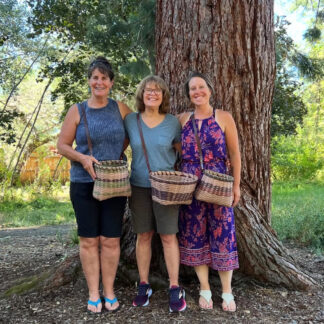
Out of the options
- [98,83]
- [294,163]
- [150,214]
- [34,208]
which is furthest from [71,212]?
[294,163]

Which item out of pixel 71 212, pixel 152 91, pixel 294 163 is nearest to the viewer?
pixel 152 91

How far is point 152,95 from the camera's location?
264cm

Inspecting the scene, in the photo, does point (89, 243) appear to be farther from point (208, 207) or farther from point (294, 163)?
point (294, 163)

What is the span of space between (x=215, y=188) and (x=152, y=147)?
52 centimetres

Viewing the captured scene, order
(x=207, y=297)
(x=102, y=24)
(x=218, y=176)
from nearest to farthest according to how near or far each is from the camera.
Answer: (x=218, y=176)
(x=207, y=297)
(x=102, y=24)

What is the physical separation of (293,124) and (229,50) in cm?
597

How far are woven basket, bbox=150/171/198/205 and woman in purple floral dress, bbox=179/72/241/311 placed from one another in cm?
21

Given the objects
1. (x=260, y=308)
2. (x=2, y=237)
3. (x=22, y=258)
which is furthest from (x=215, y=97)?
(x=2, y=237)

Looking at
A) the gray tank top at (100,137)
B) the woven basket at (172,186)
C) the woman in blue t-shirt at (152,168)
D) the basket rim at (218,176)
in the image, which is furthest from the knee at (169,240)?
the gray tank top at (100,137)

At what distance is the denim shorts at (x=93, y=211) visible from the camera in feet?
8.64

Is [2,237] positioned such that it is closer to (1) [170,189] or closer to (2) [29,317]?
(2) [29,317]

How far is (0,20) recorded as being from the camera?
8.34m

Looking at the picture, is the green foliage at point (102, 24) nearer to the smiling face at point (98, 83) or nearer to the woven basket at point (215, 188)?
the smiling face at point (98, 83)


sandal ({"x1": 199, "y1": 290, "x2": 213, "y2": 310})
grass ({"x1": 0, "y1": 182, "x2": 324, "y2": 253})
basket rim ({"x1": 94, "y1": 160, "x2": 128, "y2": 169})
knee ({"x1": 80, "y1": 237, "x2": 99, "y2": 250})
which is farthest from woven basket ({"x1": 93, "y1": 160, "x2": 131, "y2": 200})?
grass ({"x1": 0, "y1": 182, "x2": 324, "y2": 253})
